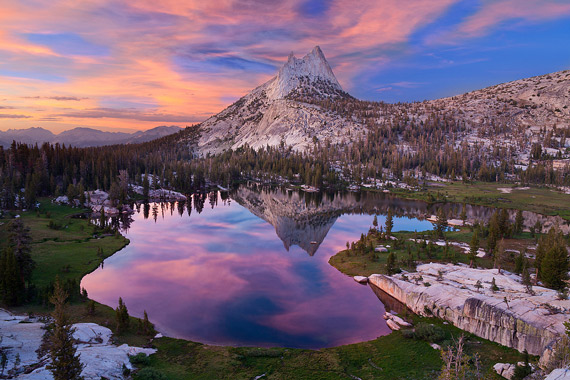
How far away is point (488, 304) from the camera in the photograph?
122 feet

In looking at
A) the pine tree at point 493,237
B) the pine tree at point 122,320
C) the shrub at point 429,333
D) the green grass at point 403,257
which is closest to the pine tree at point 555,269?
the green grass at point 403,257

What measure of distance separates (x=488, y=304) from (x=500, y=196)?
425ft

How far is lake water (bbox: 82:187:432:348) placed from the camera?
137 feet

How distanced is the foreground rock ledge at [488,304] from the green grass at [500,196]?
3383 inches

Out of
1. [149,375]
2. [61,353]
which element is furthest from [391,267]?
[61,353]

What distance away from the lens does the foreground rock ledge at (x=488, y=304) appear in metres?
33.1

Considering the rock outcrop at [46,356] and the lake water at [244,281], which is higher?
the rock outcrop at [46,356]

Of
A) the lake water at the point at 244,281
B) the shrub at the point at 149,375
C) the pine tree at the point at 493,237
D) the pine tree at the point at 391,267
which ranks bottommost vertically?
the lake water at the point at 244,281

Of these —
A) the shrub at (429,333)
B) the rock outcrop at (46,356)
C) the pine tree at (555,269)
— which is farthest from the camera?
the pine tree at (555,269)

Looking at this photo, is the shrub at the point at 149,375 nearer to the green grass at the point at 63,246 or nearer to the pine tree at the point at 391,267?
the green grass at the point at 63,246

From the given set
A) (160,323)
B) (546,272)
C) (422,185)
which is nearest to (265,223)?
(160,323)

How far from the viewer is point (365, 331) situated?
4162 cm

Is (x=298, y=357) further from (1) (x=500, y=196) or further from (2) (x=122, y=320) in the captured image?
(1) (x=500, y=196)

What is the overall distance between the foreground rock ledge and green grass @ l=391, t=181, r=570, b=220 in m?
85.9
